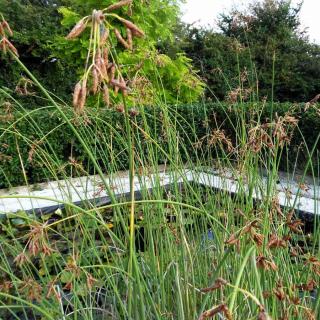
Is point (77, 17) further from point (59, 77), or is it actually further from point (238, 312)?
point (238, 312)

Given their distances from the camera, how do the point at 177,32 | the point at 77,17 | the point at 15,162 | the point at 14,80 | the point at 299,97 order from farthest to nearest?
the point at 177,32 < the point at 299,97 < the point at 14,80 < the point at 77,17 < the point at 15,162

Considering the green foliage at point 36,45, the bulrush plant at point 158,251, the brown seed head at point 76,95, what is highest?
the green foliage at point 36,45

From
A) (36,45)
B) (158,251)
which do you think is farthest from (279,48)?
(158,251)

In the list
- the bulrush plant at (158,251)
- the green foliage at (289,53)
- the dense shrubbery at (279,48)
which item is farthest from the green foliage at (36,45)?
the bulrush plant at (158,251)

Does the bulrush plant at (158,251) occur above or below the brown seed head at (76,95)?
below

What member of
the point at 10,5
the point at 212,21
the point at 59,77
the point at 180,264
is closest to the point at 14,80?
the point at 59,77

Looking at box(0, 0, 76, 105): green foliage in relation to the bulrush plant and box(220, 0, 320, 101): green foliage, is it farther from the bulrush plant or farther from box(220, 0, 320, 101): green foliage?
the bulrush plant

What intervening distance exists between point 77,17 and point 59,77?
389 cm

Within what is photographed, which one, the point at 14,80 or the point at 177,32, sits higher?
Result: the point at 177,32

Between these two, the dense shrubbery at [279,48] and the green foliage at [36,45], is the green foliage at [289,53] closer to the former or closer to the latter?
the dense shrubbery at [279,48]

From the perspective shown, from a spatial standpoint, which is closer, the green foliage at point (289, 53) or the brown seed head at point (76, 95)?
the brown seed head at point (76, 95)

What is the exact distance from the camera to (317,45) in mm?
11531

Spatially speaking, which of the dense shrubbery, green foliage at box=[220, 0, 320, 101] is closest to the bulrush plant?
the dense shrubbery

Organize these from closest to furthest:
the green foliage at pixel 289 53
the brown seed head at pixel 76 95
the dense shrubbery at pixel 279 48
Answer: the brown seed head at pixel 76 95, the dense shrubbery at pixel 279 48, the green foliage at pixel 289 53
